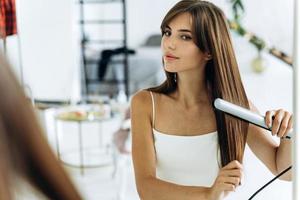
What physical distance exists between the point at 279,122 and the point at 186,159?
16 centimetres

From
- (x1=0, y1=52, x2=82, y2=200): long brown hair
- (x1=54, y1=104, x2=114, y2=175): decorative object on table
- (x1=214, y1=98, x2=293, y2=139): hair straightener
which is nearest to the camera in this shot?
(x1=0, y1=52, x2=82, y2=200): long brown hair

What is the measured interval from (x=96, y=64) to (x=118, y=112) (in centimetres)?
10

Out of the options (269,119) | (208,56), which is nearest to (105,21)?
(208,56)

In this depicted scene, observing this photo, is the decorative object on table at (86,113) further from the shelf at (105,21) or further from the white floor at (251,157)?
the shelf at (105,21)

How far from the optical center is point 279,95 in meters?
0.74

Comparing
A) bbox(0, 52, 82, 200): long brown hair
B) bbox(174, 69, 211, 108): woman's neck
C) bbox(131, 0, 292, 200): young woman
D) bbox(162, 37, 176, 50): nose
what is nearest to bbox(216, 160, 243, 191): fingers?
bbox(131, 0, 292, 200): young woman

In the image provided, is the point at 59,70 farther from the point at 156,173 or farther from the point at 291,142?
the point at 291,142

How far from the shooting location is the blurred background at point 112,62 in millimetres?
729

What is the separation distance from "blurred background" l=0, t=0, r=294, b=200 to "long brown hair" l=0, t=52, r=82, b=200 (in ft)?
0.95

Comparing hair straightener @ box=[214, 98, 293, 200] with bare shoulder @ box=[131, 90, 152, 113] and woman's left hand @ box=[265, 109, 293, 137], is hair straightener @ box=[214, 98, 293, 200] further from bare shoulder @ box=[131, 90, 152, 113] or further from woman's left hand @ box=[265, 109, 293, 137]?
bare shoulder @ box=[131, 90, 152, 113]

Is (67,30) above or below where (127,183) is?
above

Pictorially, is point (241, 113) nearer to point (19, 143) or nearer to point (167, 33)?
point (167, 33)

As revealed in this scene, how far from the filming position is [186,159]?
0.75 m

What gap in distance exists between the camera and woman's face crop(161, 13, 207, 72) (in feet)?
2.30
